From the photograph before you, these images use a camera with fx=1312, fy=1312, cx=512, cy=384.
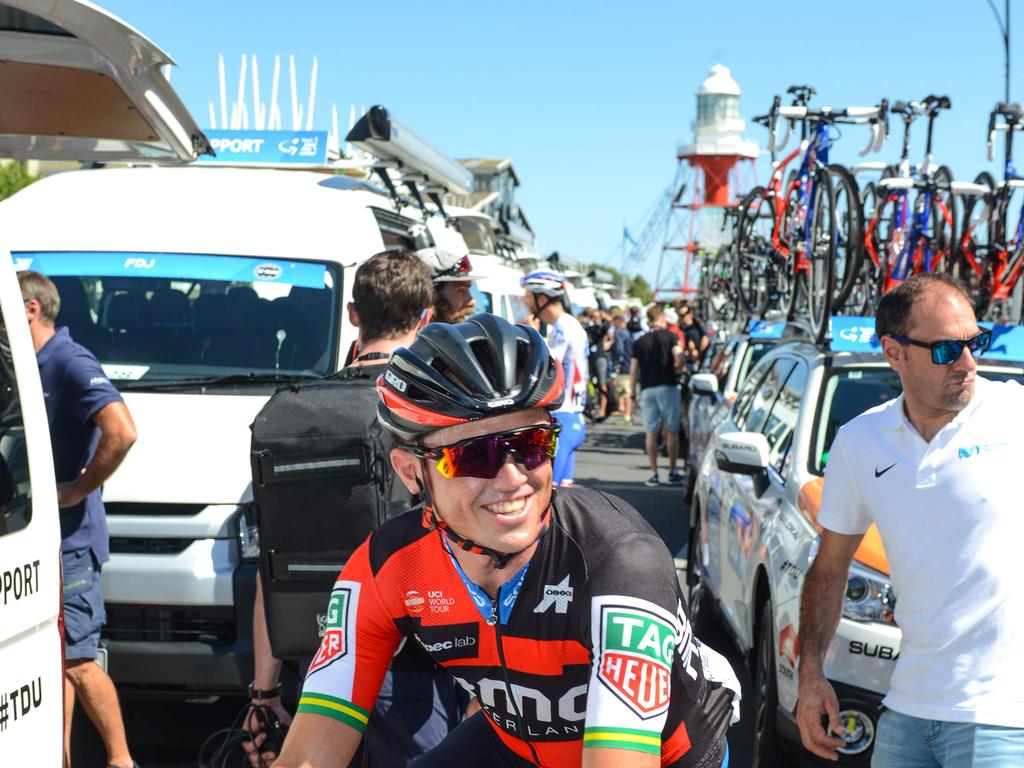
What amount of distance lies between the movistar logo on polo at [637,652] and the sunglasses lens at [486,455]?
11.5 inches

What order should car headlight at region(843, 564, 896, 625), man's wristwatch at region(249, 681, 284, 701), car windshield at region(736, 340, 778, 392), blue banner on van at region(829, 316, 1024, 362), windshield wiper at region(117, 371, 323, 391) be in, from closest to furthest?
man's wristwatch at region(249, 681, 284, 701), car headlight at region(843, 564, 896, 625), blue banner on van at region(829, 316, 1024, 362), windshield wiper at region(117, 371, 323, 391), car windshield at region(736, 340, 778, 392)

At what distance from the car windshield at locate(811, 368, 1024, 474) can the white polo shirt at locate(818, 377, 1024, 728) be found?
2.08 m

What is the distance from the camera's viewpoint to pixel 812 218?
9164 mm

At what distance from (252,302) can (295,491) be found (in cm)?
287

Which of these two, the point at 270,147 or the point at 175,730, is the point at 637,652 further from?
the point at 270,147

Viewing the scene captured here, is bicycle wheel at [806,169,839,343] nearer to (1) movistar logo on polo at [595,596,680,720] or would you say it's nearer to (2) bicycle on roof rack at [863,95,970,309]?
(2) bicycle on roof rack at [863,95,970,309]

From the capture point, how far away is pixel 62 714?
10.7 ft

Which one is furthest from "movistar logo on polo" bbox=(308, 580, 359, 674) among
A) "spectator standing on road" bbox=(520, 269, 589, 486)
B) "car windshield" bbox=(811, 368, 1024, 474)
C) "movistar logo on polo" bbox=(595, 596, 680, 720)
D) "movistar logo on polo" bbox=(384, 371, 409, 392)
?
"spectator standing on road" bbox=(520, 269, 589, 486)

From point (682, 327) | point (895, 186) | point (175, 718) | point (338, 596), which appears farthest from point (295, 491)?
point (682, 327)

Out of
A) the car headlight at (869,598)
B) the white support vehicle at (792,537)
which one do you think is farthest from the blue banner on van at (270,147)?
the car headlight at (869,598)

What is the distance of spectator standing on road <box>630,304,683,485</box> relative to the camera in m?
14.6

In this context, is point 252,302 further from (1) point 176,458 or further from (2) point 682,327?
(2) point 682,327

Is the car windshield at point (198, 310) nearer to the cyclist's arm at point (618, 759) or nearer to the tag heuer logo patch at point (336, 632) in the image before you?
the tag heuer logo patch at point (336, 632)

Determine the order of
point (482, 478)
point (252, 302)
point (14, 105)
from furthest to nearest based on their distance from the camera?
point (252, 302), point (14, 105), point (482, 478)
